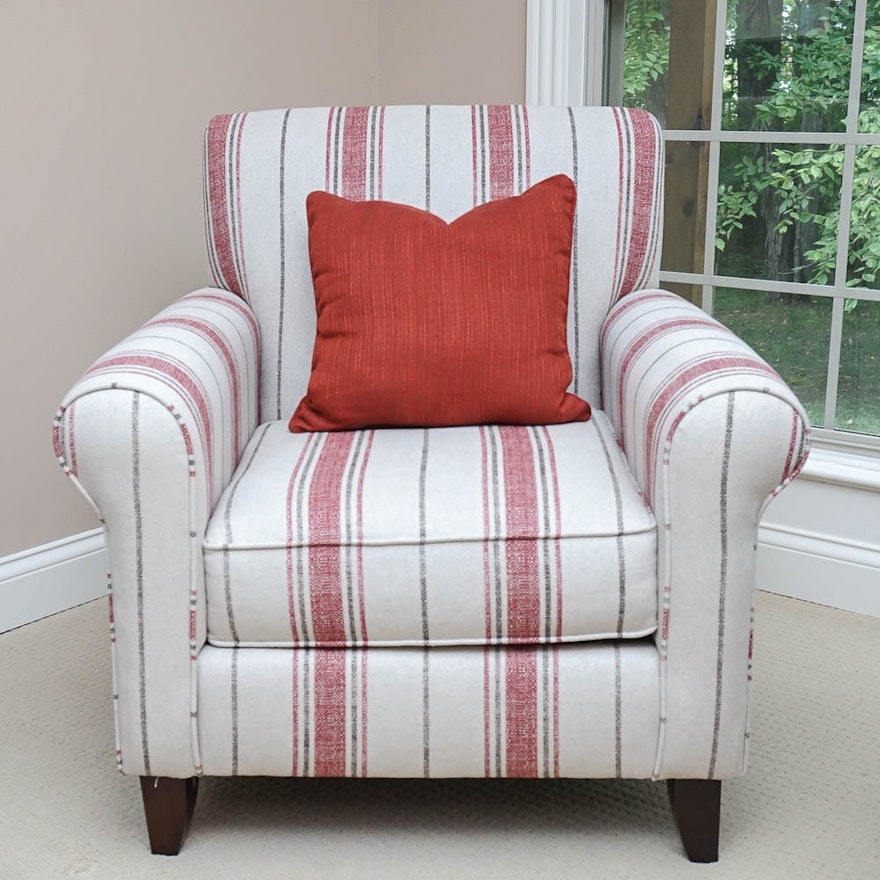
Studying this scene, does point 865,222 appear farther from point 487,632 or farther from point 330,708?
point 330,708

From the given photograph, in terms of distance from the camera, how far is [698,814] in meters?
1.49

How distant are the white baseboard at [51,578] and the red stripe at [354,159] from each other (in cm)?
86

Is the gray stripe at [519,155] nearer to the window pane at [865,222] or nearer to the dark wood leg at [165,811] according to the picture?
the window pane at [865,222]

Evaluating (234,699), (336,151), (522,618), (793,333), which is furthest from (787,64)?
(234,699)

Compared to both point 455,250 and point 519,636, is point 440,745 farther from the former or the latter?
point 455,250

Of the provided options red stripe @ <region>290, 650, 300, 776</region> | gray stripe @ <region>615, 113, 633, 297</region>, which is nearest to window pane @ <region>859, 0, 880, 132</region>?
gray stripe @ <region>615, 113, 633, 297</region>

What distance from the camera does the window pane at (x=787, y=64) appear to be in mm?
2178

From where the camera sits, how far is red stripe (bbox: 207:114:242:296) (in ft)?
6.50

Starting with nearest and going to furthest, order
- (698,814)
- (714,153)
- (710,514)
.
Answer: (710,514) < (698,814) < (714,153)

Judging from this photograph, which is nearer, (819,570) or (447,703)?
(447,703)

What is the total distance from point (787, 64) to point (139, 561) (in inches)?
60.6

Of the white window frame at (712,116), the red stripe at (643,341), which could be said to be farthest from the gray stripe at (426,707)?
the white window frame at (712,116)

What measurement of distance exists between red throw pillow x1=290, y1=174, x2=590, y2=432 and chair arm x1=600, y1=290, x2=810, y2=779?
273 millimetres

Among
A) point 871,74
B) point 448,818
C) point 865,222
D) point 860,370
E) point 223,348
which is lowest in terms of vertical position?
point 448,818
